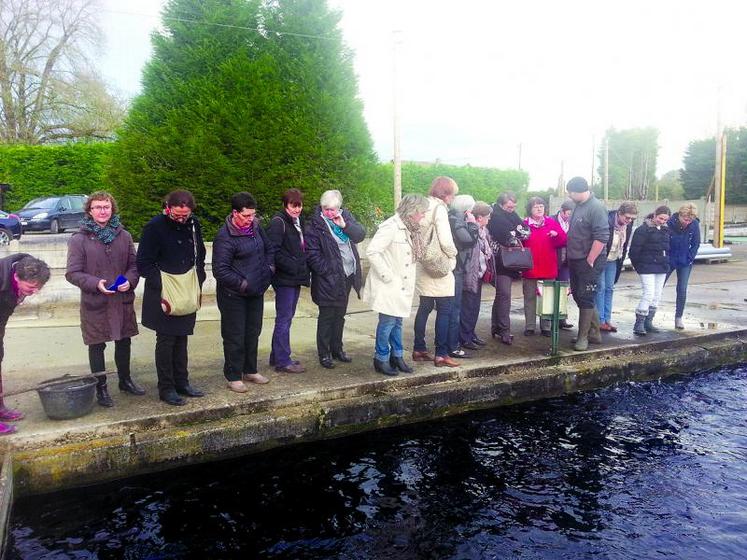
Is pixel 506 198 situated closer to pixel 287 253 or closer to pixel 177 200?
pixel 287 253

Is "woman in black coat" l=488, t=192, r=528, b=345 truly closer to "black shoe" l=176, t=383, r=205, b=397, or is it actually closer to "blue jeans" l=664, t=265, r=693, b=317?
"blue jeans" l=664, t=265, r=693, b=317

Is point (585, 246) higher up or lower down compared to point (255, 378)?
higher up

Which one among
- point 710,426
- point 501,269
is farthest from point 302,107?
point 710,426

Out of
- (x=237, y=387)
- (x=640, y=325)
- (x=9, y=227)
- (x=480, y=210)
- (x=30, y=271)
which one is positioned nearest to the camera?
(x=30, y=271)

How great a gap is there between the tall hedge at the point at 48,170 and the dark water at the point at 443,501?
1679cm

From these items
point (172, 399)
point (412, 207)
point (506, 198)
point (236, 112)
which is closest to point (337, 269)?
point (412, 207)

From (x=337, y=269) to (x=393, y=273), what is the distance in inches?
21.7

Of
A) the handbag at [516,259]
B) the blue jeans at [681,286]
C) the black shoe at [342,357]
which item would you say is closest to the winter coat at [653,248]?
the blue jeans at [681,286]

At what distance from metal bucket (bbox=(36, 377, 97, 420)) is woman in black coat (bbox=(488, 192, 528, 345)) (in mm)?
4410

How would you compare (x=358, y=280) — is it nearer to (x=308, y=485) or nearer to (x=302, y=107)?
(x=308, y=485)

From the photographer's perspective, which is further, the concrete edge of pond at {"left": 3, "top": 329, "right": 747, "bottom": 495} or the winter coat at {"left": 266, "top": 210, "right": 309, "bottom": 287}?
the winter coat at {"left": 266, "top": 210, "right": 309, "bottom": 287}

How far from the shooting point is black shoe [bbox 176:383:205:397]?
15.7ft

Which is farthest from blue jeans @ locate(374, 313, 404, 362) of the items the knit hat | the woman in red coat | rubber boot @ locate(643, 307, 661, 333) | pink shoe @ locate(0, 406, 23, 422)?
rubber boot @ locate(643, 307, 661, 333)

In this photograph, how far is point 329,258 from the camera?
223 inches
